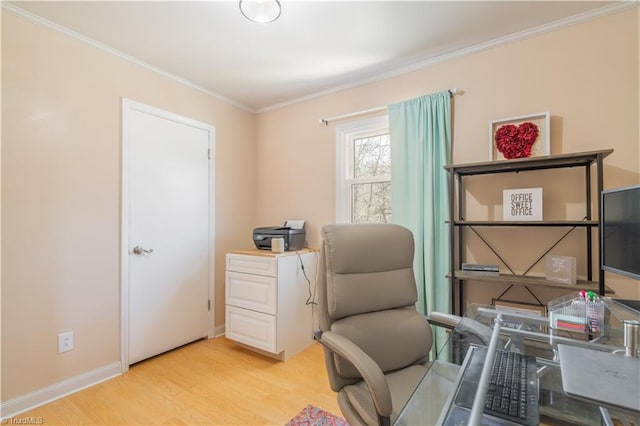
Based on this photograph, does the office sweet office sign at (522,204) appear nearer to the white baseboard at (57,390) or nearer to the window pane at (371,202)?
the window pane at (371,202)

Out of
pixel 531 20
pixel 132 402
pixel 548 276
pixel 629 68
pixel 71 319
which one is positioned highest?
pixel 531 20

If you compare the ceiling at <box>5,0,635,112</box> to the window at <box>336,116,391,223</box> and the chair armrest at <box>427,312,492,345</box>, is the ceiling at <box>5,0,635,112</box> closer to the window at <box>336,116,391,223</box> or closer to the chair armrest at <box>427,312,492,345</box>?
the window at <box>336,116,391,223</box>

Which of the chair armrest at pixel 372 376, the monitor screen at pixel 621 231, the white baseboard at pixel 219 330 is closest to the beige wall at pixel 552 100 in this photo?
the monitor screen at pixel 621 231

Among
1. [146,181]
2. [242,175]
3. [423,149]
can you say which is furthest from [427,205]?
[146,181]

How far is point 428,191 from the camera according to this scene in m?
2.34

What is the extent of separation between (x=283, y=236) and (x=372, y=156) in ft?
3.72

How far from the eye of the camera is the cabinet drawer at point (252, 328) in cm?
248

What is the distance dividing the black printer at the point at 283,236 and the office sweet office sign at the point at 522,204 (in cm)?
171

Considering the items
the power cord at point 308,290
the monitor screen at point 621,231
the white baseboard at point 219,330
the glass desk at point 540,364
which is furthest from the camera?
the white baseboard at point 219,330

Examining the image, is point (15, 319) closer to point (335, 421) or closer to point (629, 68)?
point (335, 421)

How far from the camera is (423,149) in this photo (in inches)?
94.1

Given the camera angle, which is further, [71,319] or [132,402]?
[71,319]

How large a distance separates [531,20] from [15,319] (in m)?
3.76

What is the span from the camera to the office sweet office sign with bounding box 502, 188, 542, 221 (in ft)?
6.33
